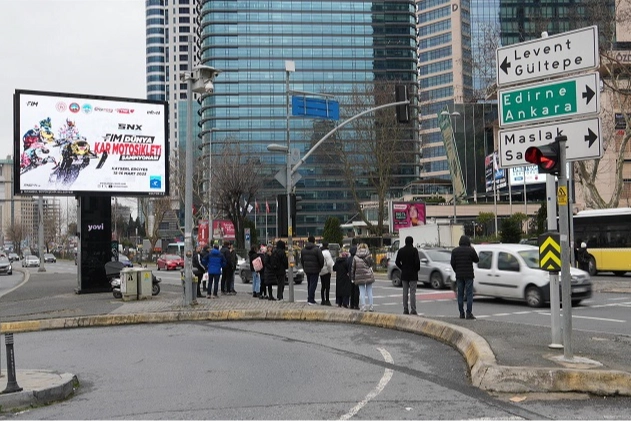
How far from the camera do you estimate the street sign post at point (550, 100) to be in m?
8.38

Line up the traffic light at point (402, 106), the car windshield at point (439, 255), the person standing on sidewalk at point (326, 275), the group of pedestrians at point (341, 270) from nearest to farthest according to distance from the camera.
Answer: the group of pedestrians at point (341, 270) → the person standing on sidewalk at point (326, 275) → the traffic light at point (402, 106) → the car windshield at point (439, 255)

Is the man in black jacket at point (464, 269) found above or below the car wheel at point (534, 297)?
above

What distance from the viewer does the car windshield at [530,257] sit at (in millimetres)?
17127

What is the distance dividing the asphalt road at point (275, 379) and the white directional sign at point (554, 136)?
309 centimetres

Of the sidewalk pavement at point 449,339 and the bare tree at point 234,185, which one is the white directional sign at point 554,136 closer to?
the sidewalk pavement at point 449,339

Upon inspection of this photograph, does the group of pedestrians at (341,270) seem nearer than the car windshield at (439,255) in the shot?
Yes

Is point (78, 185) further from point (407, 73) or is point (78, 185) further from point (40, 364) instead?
point (407, 73)

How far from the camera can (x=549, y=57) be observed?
8.85 metres

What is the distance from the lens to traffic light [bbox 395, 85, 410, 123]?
70.3 ft

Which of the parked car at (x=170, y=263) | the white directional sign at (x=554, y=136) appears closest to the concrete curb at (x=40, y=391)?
the white directional sign at (x=554, y=136)

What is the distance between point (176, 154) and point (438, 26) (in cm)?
6858

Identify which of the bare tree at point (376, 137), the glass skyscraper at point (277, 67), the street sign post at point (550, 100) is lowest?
the street sign post at point (550, 100)

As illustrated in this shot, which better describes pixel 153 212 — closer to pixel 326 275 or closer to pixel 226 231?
pixel 226 231

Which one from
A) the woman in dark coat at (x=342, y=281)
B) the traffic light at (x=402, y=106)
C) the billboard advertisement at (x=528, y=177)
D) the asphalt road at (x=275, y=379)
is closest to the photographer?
the asphalt road at (x=275, y=379)
